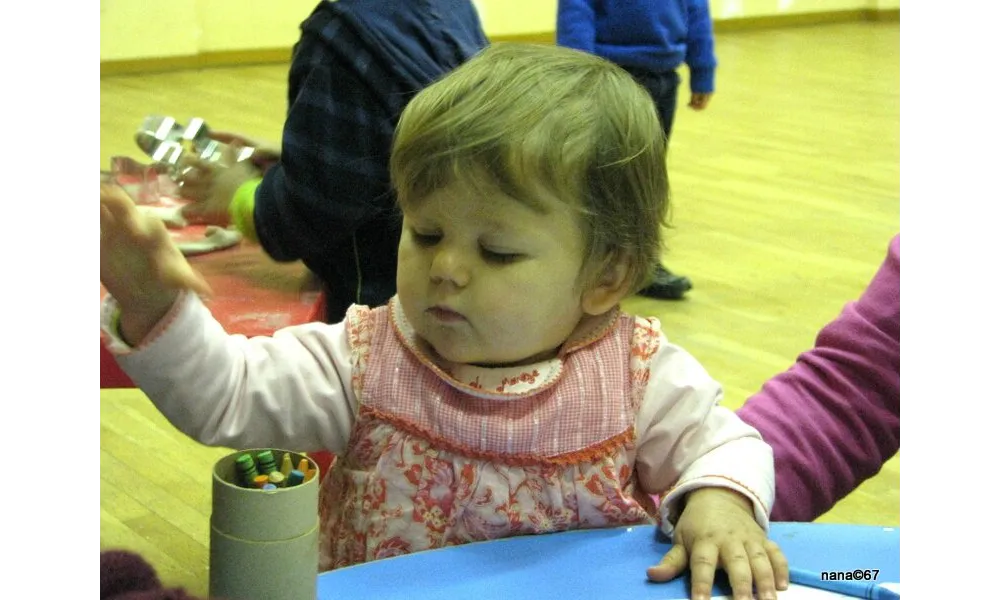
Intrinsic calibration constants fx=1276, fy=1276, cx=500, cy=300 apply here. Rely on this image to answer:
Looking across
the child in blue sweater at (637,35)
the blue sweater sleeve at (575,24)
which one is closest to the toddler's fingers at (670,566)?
the child in blue sweater at (637,35)

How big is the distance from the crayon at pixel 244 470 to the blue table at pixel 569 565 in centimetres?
18

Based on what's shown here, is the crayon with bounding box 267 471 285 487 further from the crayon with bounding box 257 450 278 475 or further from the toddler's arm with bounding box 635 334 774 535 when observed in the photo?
the toddler's arm with bounding box 635 334 774 535

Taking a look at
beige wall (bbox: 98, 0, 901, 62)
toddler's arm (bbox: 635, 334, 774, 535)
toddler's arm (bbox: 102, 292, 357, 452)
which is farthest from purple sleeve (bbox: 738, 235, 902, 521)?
beige wall (bbox: 98, 0, 901, 62)

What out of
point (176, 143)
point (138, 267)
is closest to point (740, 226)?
point (176, 143)

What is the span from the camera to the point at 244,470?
559 mm

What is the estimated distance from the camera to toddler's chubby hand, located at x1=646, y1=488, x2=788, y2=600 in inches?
30.0

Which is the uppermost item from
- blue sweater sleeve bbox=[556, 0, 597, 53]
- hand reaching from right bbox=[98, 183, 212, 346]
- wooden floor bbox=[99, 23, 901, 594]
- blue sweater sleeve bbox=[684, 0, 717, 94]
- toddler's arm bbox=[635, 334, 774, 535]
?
hand reaching from right bbox=[98, 183, 212, 346]

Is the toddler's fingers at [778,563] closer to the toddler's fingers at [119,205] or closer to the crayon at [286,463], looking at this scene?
the crayon at [286,463]

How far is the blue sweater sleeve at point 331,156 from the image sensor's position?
1.31 meters

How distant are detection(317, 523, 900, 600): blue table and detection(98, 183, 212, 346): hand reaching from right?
18 centimetres

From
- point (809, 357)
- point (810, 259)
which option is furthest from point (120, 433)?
point (810, 259)

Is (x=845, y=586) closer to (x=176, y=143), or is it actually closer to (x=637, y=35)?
(x=176, y=143)

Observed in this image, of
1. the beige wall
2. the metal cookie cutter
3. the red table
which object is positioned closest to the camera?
the red table
